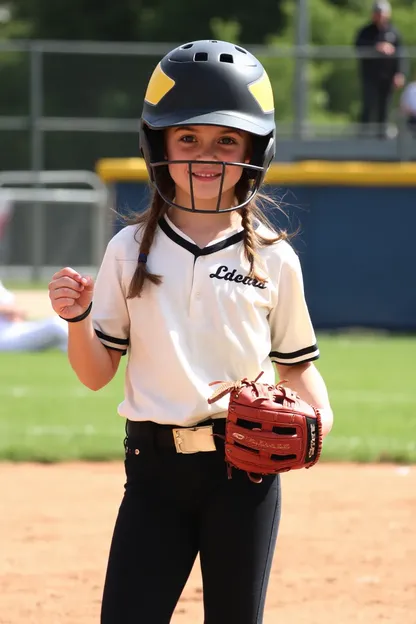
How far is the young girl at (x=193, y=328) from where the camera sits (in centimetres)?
319

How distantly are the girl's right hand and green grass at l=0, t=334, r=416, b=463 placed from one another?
16.5ft

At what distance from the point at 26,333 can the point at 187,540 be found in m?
10.7

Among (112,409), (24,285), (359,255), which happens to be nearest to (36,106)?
(24,285)

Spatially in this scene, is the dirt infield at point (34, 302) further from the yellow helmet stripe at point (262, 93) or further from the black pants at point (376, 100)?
the yellow helmet stripe at point (262, 93)

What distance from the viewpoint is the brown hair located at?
3.30m

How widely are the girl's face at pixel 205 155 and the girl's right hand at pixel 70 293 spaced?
377 millimetres

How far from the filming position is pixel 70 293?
317cm

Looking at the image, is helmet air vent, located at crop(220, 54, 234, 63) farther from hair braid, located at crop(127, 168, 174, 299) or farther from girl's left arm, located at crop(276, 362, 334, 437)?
girl's left arm, located at crop(276, 362, 334, 437)

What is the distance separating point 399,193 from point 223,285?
A: 42.1ft

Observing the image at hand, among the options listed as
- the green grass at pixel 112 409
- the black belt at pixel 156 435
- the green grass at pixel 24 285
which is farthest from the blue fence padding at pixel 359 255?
the black belt at pixel 156 435

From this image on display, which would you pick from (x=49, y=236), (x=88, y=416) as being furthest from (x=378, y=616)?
(x=49, y=236)

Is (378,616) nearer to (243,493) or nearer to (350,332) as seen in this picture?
(243,493)

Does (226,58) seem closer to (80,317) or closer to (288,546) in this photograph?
(80,317)

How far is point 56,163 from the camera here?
22.2m
